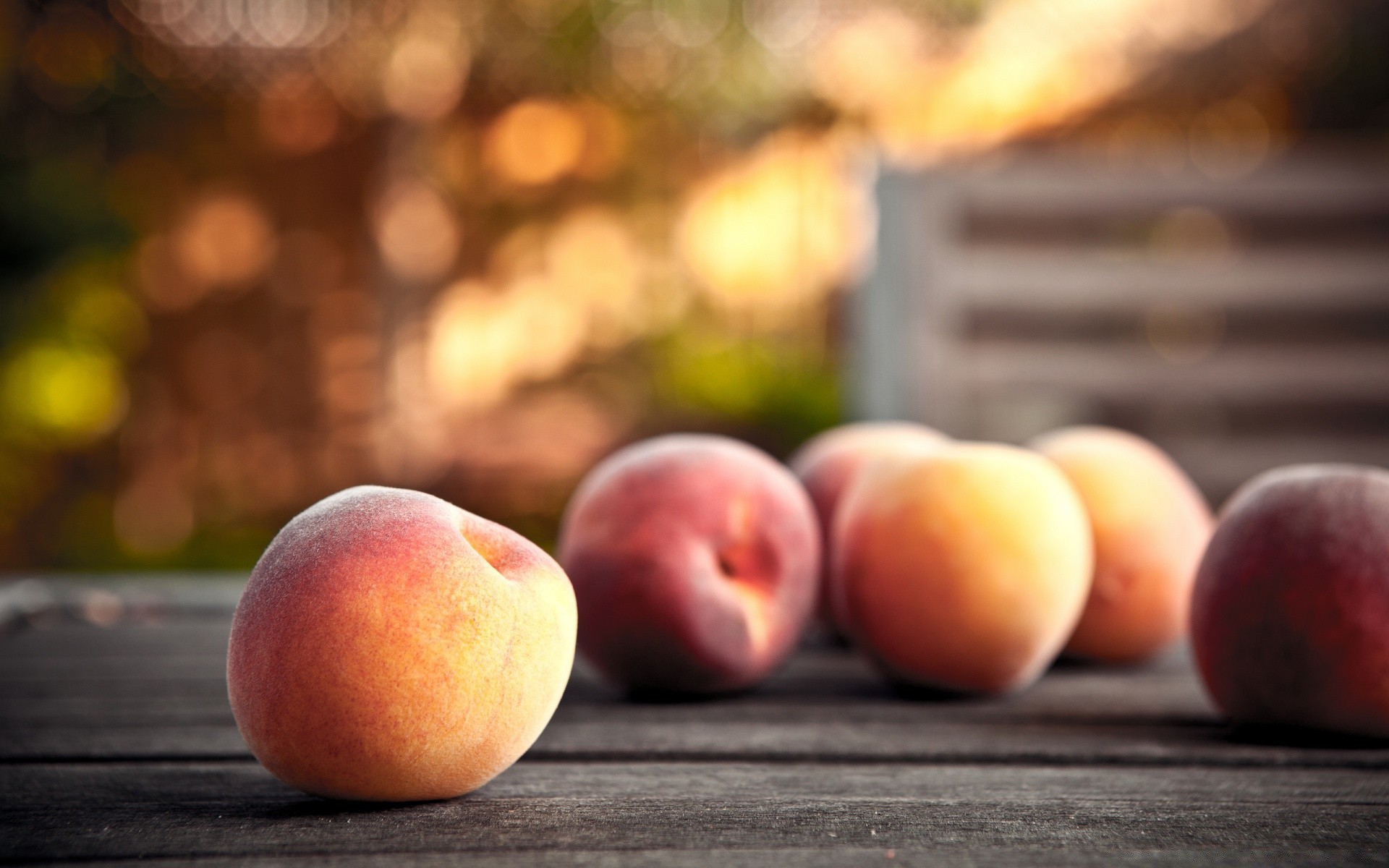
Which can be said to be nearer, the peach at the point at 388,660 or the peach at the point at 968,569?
the peach at the point at 388,660

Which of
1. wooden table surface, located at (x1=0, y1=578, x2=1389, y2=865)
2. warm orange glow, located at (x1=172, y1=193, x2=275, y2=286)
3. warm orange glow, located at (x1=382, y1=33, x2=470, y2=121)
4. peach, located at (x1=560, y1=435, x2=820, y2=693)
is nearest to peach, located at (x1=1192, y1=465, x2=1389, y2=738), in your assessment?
wooden table surface, located at (x1=0, y1=578, x2=1389, y2=865)

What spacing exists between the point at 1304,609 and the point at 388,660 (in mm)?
560

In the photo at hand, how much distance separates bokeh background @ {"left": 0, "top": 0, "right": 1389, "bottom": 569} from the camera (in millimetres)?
4812

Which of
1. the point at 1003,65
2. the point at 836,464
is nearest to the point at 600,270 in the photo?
the point at 1003,65

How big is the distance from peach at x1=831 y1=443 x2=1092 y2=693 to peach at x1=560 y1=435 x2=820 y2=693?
62 millimetres

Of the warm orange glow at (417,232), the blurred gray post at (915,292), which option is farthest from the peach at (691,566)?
the warm orange glow at (417,232)

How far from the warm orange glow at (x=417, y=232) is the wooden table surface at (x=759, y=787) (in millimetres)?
4474

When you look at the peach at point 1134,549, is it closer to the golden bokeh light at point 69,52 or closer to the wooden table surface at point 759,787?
the wooden table surface at point 759,787

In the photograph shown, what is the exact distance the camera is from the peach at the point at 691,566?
871 millimetres

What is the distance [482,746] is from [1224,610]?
19.4 inches

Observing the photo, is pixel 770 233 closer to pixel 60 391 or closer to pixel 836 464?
pixel 60 391

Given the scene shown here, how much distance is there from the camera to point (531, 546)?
653 millimetres

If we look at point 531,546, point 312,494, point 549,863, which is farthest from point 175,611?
point 312,494

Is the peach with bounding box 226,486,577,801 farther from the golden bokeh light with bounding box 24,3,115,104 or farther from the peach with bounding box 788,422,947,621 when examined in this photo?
the golden bokeh light with bounding box 24,3,115,104
